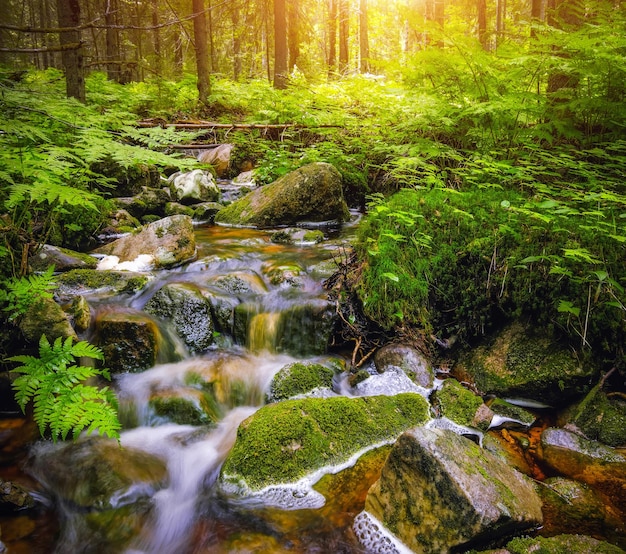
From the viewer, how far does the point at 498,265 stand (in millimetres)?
4250

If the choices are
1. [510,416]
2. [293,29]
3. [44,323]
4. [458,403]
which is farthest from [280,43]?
[510,416]

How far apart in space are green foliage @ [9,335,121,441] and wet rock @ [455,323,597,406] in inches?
136

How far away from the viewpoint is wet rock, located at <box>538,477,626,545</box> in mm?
2588

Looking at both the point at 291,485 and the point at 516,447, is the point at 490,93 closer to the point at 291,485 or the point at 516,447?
the point at 516,447

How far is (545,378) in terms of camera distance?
12.4 feet

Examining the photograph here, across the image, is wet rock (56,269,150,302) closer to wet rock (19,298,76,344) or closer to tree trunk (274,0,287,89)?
wet rock (19,298,76,344)

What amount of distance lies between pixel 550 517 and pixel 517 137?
5127mm

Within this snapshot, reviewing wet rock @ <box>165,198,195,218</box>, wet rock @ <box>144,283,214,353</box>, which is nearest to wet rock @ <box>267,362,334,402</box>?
wet rock @ <box>144,283,214,353</box>

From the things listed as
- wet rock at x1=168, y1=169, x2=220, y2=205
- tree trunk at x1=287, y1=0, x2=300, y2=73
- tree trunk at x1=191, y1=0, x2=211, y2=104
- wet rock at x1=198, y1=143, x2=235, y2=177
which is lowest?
wet rock at x1=168, y1=169, x2=220, y2=205

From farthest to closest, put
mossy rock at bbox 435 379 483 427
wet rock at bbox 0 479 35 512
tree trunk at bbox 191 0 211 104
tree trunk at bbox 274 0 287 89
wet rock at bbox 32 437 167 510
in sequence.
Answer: tree trunk at bbox 274 0 287 89 → tree trunk at bbox 191 0 211 104 → mossy rock at bbox 435 379 483 427 → wet rock at bbox 32 437 167 510 → wet rock at bbox 0 479 35 512

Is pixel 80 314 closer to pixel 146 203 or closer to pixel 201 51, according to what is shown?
pixel 146 203

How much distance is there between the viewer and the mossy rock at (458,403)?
11.9 ft

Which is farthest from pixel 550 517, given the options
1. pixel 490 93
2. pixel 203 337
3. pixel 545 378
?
pixel 490 93

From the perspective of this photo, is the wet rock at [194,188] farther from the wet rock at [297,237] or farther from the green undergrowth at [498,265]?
the green undergrowth at [498,265]
